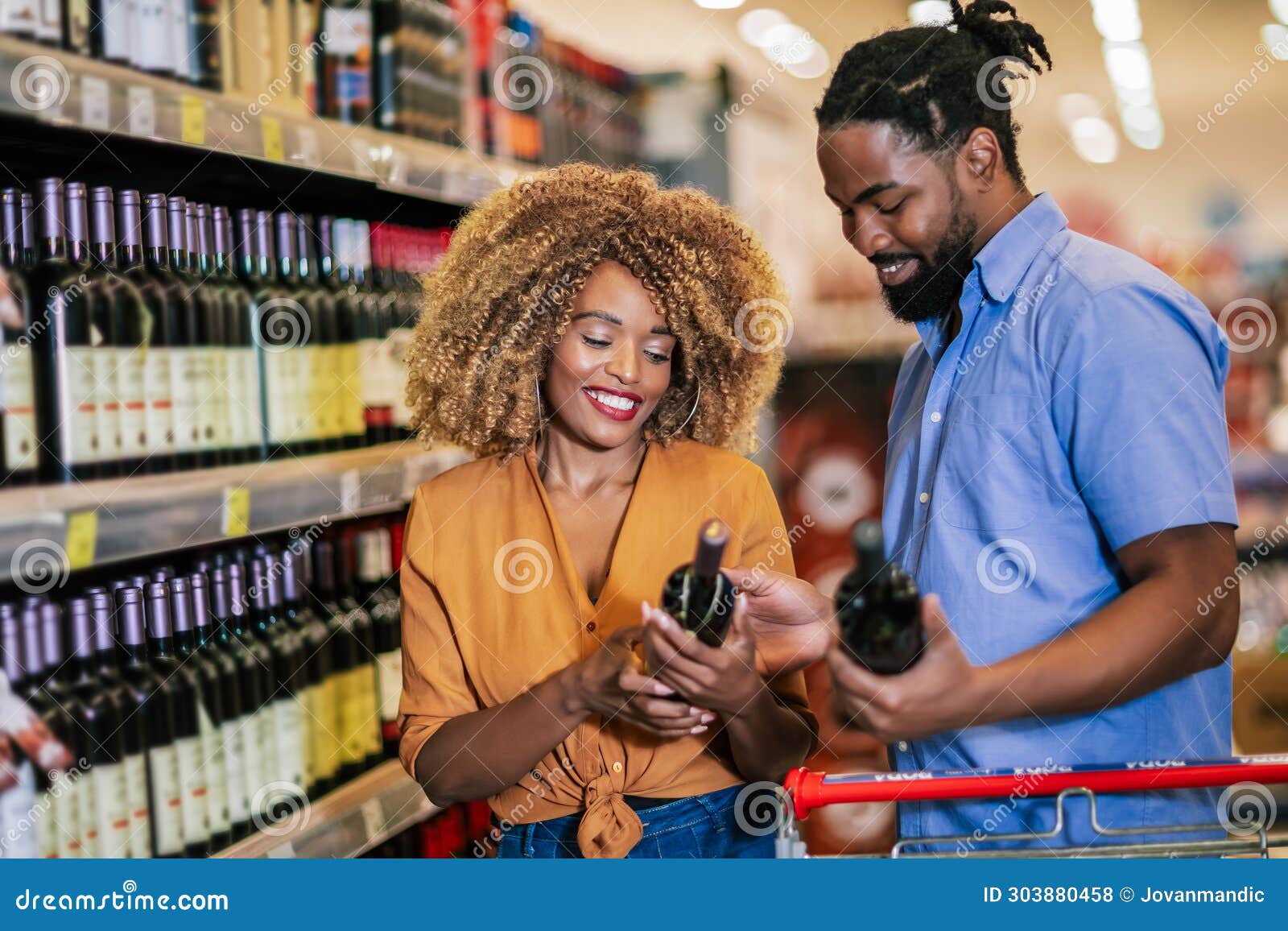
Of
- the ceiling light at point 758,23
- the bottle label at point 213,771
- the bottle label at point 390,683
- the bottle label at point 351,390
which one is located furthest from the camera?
the ceiling light at point 758,23

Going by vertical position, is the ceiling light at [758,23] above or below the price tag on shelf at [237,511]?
above

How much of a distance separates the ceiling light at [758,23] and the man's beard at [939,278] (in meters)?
3.27

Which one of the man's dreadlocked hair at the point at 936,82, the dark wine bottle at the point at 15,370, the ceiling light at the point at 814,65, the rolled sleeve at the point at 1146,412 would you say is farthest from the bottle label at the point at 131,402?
the ceiling light at the point at 814,65

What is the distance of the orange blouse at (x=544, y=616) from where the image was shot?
5.03 feet

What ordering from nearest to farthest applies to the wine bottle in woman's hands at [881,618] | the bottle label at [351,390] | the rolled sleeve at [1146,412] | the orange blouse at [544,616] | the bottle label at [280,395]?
the wine bottle in woman's hands at [881,618], the rolled sleeve at [1146,412], the orange blouse at [544,616], the bottle label at [280,395], the bottle label at [351,390]

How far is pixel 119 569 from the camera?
1.95 metres

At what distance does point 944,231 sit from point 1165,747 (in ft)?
2.22

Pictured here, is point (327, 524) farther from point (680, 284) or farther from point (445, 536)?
point (680, 284)

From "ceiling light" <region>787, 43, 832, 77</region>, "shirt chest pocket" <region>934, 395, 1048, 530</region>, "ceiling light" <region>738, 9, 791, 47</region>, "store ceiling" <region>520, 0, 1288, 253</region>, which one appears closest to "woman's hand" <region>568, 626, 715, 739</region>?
"shirt chest pocket" <region>934, 395, 1048, 530</region>

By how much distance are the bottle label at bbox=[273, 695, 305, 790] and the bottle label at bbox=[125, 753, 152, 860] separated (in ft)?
0.97

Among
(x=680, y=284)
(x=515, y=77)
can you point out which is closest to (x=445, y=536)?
(x=680, y=284)

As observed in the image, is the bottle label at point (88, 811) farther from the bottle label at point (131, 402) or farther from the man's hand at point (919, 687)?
the man's hand at point (919, 687)

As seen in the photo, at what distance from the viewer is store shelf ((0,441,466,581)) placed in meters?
1.43

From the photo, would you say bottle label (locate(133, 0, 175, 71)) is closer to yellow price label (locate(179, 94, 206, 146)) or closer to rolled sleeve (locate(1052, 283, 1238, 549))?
yellow price label (locate(179, 94, 206, 146))
